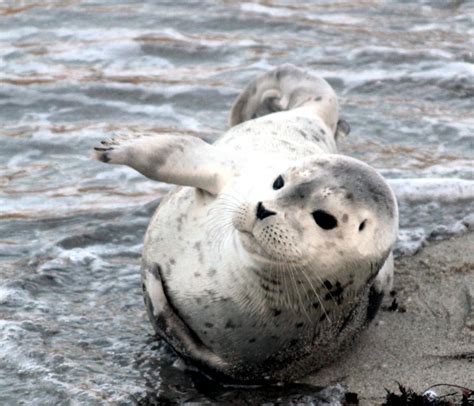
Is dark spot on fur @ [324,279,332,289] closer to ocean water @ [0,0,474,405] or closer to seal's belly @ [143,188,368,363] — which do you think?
seal's belly @ [143,188,368,363]

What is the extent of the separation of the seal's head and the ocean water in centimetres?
82

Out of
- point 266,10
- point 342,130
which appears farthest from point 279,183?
point 266,10

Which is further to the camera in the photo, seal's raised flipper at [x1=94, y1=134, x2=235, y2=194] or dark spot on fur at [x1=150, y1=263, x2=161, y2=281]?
dark spot on fur at [x1=150, y1=263, x2=161, y2=281]

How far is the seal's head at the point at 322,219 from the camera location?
4.30 meters

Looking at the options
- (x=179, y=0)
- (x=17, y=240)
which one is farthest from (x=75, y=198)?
(x=179, y=0)

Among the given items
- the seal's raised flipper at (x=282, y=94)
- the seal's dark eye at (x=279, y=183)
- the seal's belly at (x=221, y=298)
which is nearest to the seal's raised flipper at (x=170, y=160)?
the seal's belly at (x=221, y=298)

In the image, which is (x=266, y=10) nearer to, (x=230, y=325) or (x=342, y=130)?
(x=342, y=130)

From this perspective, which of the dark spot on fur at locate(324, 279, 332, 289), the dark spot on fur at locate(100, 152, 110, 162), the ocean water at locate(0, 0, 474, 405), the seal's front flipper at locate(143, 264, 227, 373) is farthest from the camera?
the ocean water at locate(0, 0, 474, 405)

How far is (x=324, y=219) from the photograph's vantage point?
4352mm

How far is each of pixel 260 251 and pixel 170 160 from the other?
80 centimetres

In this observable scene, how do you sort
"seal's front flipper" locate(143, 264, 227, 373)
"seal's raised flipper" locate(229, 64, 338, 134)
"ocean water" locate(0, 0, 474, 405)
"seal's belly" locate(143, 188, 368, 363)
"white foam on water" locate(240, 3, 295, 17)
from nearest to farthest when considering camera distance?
1. "seal's belly" locate(143, 188, 368, 363)
2. "seal's front flipper" locate(143, 264, 227, 373)
3. "ocean water" locate(0, 0, 474, 405)
4. "seal's raised flipper" locate(229, 64, 338, 134)
5. "white foam on water" locate(240, 3, 295, 17)

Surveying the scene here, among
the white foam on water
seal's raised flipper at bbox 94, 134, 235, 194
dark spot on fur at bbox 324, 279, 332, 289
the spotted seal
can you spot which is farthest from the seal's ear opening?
the white foam on water

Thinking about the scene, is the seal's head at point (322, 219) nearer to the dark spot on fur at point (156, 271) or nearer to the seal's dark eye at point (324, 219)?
the seal's dark eye at point (324, 219)

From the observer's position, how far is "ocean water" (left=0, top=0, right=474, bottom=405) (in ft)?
17.3
